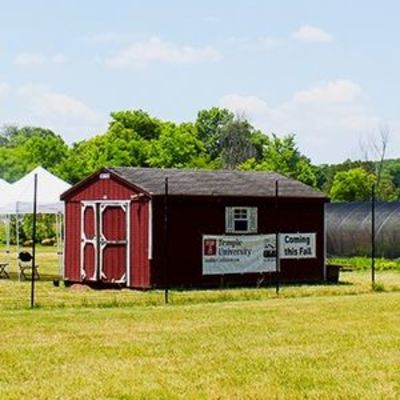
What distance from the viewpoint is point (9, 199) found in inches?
1244

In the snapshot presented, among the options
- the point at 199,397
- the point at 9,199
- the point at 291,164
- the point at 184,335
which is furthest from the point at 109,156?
the point at 199,397

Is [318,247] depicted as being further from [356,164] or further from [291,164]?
[356,164]

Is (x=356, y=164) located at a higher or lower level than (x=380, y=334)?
higher

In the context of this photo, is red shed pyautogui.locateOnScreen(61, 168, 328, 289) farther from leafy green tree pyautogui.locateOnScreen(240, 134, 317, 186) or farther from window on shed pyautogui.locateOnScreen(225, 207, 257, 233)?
leafy green tree pyautogui.locateOnScreen(240, 134, 317, 186)

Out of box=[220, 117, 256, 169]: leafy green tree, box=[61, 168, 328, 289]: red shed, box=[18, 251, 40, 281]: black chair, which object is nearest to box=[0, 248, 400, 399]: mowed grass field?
box=[61, 168, 328, 289]: red shed

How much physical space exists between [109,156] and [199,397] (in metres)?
66.6

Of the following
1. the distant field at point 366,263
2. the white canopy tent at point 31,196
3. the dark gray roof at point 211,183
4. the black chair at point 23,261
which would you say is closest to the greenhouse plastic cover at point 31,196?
the white canopy tent at point 31,196

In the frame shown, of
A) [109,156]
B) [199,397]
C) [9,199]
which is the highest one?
[109,156]

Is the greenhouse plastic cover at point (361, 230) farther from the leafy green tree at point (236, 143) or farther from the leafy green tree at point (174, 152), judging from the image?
the leafy green tree at point (236, 143)

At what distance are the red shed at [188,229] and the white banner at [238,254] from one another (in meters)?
0.03

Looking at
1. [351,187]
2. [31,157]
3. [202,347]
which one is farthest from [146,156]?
[202,347]

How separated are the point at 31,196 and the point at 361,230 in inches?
618

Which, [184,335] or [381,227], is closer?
[184,335]

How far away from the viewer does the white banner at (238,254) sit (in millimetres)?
28141
